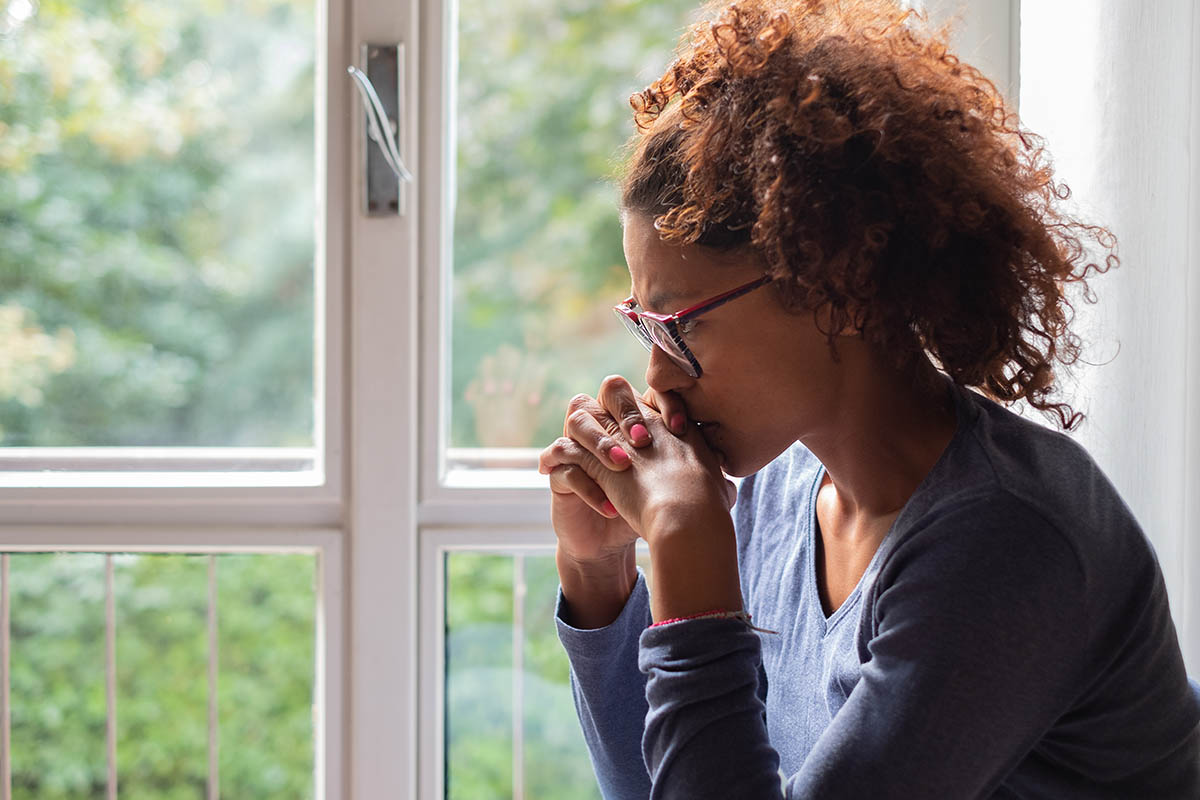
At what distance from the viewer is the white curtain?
1.17 metres

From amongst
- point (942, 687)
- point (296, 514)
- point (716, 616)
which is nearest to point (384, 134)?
point (296, 514)

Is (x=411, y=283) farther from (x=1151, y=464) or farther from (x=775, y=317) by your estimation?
(x=1151, y=464)

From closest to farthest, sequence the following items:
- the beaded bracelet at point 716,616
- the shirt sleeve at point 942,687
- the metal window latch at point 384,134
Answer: the shirt sleeve at point 942,687 → the beaded bracelet at point 716,616 → the metal window latch at point 384,134

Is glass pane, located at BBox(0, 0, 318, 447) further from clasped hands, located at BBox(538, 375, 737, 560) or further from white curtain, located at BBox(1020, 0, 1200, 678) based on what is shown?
white curtain, located at BBox(1020, 0, 1200, 678)

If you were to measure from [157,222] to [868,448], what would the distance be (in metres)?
1.32

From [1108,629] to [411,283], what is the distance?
3.83 ft

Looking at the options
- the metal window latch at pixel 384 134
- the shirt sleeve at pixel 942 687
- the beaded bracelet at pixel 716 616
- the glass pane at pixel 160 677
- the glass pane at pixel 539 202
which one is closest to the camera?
the shirt sleeve at pixel 942 687

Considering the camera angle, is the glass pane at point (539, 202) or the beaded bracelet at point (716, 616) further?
the glass pane at point (539, 202)

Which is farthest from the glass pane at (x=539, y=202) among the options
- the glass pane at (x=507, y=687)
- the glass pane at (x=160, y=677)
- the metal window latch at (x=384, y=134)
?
the glass pane at (x=160, y=677)

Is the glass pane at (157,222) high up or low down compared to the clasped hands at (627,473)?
up

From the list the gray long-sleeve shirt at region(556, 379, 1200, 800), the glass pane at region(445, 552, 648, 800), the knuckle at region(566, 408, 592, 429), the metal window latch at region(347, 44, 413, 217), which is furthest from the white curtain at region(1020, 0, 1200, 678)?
the metal window latch at region(347, 44, 413, 217)

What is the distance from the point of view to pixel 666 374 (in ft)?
3.49

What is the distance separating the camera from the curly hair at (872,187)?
0.90m

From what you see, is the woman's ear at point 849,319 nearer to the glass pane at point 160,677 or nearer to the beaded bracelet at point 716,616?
the beaded bracelet at point 716,616
